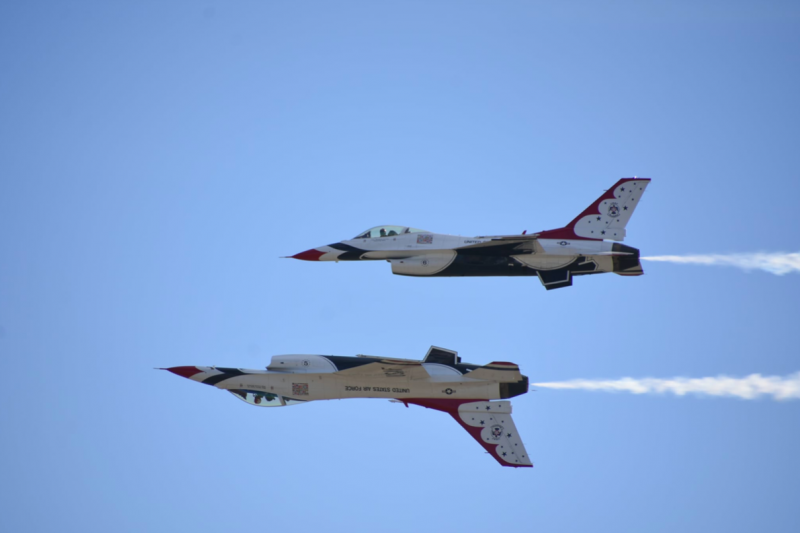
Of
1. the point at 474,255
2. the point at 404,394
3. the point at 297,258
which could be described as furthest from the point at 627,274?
the point at 297,258

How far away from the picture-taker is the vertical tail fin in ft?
141

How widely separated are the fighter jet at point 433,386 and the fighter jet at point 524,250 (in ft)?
12.0

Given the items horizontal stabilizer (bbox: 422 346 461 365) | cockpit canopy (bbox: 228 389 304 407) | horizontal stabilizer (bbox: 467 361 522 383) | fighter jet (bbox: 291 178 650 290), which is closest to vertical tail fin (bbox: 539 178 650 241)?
fighter jet (bbox: 291 178 650 290)

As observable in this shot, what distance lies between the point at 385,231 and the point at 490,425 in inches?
347

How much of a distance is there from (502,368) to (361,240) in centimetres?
790

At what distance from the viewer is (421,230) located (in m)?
44.0

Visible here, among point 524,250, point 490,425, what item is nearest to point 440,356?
point 490,425

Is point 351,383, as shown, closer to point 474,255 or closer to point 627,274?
point 474,255

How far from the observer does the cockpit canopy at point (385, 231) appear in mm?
44094

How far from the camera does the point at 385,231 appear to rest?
44.3 metres

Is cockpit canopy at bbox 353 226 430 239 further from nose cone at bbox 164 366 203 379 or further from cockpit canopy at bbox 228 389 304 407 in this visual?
nose cone at bbox 164 366 203 379

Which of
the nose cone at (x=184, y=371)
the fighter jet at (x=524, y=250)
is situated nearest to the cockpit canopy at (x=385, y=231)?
the fighter jet at (x=524, y=250)

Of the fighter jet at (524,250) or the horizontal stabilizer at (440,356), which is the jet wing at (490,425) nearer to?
the horizontal stabilizer at (440,356)

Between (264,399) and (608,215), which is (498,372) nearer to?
(608,215)
